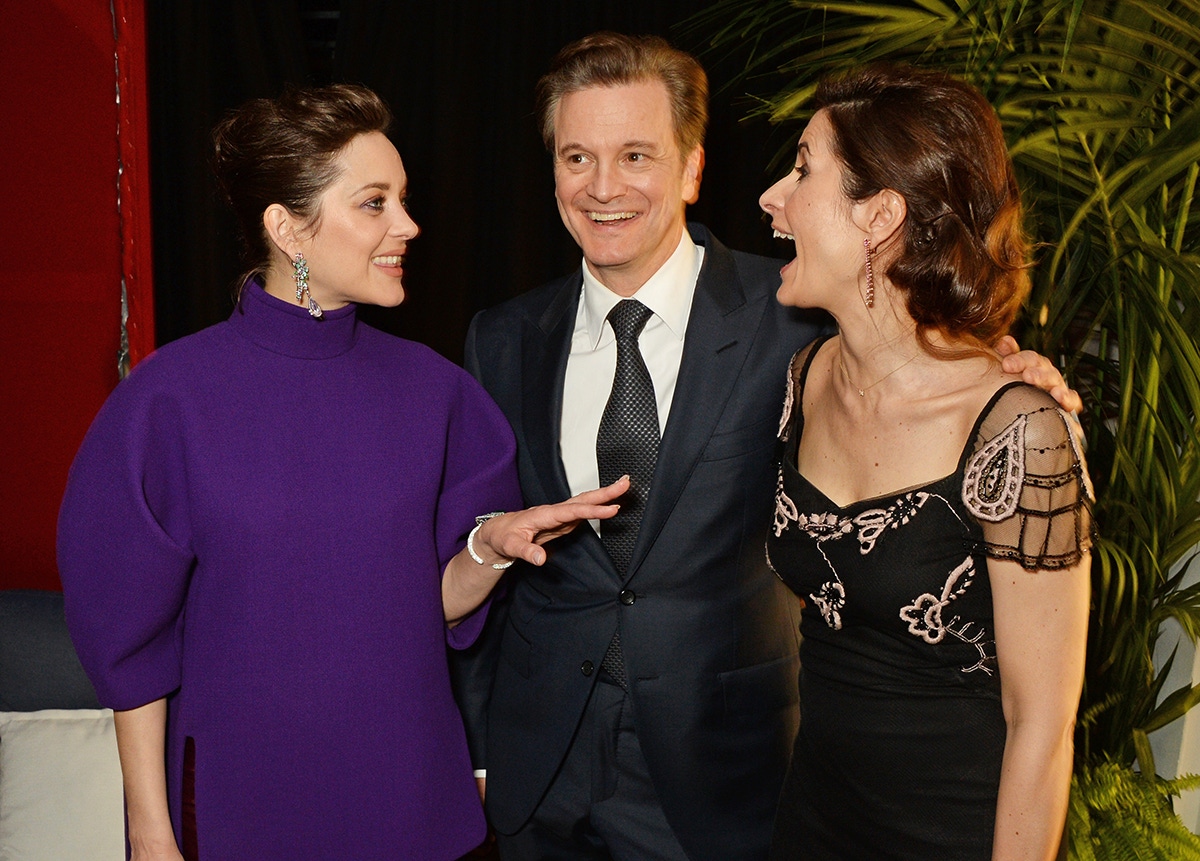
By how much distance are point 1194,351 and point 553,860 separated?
149 centimetres

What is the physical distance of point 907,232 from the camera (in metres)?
1.53

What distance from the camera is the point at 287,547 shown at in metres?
1.54

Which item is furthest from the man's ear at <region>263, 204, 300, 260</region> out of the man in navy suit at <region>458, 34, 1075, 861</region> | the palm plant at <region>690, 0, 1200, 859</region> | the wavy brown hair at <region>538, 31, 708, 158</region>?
the palm plant at <region>690, 0, 1200, 859</region>

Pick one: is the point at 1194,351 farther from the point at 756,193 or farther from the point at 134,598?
the point at 134,598

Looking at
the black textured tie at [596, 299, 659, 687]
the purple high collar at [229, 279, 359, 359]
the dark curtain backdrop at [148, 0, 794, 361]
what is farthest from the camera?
the dark curtain backdrop at [148, 0, 794, 361]

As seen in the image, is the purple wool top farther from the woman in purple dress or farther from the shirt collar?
the shirt collar

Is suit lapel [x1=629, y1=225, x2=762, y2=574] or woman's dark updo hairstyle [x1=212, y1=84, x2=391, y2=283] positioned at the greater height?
woman's dark updo hairstyle [x1=212, y1=84, x2=391, y2=283]

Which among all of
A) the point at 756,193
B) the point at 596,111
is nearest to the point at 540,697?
the point at 596,111

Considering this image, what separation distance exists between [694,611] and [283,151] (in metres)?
1.00

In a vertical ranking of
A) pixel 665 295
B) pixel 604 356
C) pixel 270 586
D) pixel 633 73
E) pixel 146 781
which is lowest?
pixel 146 781

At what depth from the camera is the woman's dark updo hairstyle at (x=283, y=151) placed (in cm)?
164

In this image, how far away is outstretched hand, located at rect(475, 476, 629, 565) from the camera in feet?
5.02

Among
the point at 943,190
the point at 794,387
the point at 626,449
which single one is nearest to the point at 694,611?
the point at 626,449

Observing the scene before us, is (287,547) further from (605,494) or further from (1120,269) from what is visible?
(1120,269)
